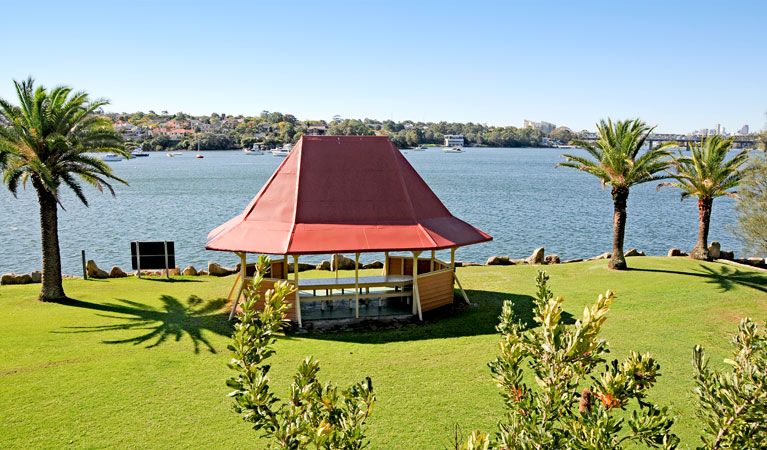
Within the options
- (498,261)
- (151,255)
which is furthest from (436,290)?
(151,255)

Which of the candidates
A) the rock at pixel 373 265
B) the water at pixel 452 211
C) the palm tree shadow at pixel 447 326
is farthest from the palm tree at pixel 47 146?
the water at pixel 452 211

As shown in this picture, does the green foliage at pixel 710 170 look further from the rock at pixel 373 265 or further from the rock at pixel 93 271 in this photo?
the rock at pixel 93 271

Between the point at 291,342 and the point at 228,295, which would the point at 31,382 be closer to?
the point at 291,342

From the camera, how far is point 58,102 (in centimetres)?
1565

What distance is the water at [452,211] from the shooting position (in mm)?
32719

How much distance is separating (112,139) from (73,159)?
4.12ft

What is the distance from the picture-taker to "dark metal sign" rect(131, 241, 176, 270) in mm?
19172

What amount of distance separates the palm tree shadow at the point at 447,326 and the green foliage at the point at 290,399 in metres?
8.79

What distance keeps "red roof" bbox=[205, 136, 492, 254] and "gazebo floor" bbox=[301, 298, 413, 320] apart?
88.6 inches

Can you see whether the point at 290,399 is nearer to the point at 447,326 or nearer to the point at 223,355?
the point at 223,355

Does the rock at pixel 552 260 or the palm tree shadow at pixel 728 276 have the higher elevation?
the palm tree shadow at pixel 728 276

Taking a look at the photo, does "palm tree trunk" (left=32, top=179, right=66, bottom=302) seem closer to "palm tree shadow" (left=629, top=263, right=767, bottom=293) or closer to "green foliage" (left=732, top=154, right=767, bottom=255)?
"palm tree shadow" (left=629, top=263, right=767, bottom=293)

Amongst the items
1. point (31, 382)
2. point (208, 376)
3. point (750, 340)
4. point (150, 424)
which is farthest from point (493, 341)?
point (31, 382)

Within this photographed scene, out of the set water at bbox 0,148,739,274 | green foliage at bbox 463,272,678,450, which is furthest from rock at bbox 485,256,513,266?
green foliage at bbox 463,272,678,450
